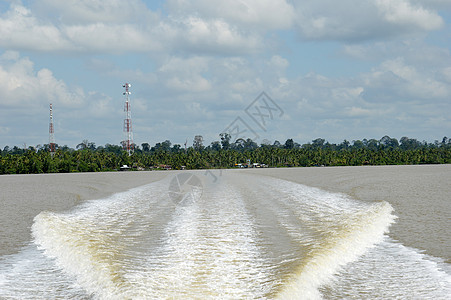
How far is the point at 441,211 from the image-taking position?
16.8 metres

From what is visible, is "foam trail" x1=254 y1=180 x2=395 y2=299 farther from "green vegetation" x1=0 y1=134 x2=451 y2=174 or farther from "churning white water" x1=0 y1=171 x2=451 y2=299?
"green vegetation" x1=0 y1=134 x2=451 y2=174

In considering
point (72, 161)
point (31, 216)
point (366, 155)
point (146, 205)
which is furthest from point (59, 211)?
point (366, 155)

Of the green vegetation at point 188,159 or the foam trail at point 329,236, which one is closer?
the foam trail at point 329,236

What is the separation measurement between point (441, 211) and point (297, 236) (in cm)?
830

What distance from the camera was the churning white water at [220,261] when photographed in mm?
7410

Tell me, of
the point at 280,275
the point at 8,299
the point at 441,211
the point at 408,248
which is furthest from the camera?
the point at 441,211

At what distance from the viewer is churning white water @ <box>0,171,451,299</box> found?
7410 mm

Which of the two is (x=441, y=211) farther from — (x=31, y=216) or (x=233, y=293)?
(x=31, y=216)

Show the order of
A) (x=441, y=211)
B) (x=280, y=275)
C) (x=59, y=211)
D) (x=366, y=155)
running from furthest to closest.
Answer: (x=366, y=155) < (x=59, y=211) < (x=441, y=211) < (x=280, y=275)

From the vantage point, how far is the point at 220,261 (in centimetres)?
918

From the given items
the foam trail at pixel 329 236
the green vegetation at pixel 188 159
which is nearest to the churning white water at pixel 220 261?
the foam trail at pixel 329 236

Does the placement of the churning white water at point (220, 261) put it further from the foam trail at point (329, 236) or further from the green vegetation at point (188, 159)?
the green vegetation at point (188, 159)

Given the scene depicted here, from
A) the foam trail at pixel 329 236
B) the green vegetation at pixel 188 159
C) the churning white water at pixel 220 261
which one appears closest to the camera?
the churning white water at pixel 220 261

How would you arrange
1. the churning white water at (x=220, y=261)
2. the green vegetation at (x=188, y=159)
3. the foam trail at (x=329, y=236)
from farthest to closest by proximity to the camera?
the green vegetation at (x=188, y=159) < the foam trail at (x=329, y=236) < the churning white water at (x=220, y=261)
